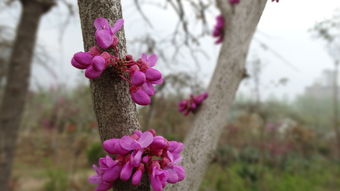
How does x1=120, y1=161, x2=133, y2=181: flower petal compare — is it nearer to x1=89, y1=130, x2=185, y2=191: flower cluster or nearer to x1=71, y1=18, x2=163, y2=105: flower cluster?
x1=89, y1=130, x2=185, y2=191: flower cluster

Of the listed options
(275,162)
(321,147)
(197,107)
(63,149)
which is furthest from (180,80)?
(321,147)

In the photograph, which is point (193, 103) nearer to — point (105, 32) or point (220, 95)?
point (220, 95)

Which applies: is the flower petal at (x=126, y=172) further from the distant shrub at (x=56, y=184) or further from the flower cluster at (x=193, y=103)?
the distant shrub at (x=56, y=184)

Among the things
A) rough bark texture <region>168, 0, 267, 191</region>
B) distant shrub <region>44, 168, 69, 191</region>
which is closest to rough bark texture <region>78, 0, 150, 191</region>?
rough bark texture <region>168, 0, 267, 191</region>

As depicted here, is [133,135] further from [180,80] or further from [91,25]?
[180,80]

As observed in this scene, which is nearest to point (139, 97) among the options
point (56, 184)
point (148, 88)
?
point (148, 88)

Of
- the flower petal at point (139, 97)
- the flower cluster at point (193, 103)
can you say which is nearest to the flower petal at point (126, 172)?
the flower petal at point (139, 97)
